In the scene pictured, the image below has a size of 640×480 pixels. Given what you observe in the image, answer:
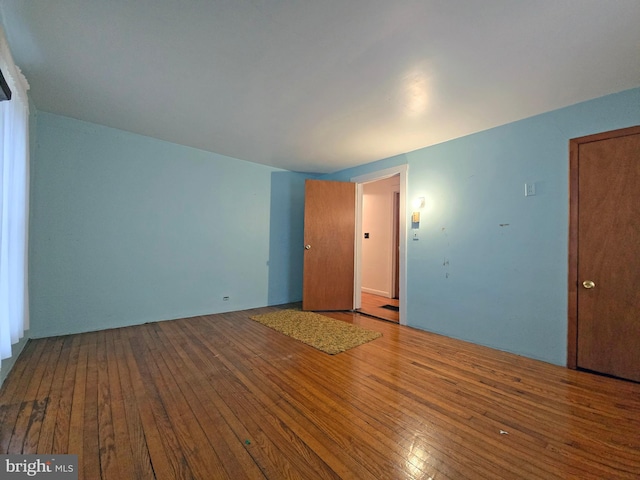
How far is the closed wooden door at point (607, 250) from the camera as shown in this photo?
2025 millimetres

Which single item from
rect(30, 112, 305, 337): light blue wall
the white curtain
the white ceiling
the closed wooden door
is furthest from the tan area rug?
the white ceiling

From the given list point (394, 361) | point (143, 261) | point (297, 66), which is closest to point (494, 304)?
point (394, 361)

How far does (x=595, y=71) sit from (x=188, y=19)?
9.00 feet

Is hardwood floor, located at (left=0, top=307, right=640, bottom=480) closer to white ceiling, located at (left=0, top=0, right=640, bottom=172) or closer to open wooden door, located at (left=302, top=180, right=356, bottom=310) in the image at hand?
open wooden door, located at (left=302, top=180, right=356, bottom=310)

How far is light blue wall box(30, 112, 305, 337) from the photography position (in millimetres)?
2734

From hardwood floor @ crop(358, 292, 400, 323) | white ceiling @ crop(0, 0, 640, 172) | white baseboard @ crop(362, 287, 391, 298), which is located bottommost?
hardwood floor @ crop(358, 292, 400, 323)

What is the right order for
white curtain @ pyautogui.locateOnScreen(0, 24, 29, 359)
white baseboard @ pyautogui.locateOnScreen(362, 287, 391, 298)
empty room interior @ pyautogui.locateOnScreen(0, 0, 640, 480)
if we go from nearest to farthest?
empty room interior @ pyautogui.locateOnScreen(0, 0, 640, 480) < white curtain @ pyautogui.locateOnScreen(0, 24, 29, 359) < white baseboard @ pyautogui.locateOnScreen(362, 287, 391, 298)

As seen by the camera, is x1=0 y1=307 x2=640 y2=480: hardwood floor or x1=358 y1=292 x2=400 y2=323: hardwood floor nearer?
x1=0 y1=307 x2=640 y2=480: hardwood floor

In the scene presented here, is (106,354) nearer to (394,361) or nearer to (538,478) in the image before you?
(394,361)

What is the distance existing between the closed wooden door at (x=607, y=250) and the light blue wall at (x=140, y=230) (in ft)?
12.4

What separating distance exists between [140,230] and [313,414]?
306cm

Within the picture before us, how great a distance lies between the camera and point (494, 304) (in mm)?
2688

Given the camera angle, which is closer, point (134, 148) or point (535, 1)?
point (535, 1)

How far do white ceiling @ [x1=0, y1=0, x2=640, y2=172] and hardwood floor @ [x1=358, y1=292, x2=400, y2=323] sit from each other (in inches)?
103
